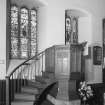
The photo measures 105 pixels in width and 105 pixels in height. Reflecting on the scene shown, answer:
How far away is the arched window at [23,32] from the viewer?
6992mm

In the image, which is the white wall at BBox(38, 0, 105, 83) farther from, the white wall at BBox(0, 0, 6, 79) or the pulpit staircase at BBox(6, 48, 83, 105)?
the white wall at BBox(0, 0, 6, 79)

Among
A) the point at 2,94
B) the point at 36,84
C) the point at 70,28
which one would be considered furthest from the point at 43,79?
the point at 70,28

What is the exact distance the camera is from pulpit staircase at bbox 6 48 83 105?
17.7ft

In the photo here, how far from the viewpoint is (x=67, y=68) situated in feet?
18.3

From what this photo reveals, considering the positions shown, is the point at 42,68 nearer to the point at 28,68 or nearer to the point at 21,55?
the point at 28,68

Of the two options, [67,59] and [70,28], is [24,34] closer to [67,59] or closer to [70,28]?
[70,28]

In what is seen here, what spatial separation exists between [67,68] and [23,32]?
2.70 metres

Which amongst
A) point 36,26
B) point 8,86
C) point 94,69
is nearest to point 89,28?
point 94,69

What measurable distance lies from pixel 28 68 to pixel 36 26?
188 cm

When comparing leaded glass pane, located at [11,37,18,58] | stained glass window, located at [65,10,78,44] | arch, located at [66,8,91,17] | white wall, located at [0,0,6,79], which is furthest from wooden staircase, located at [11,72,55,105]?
arch, located at [66,8,91,17]

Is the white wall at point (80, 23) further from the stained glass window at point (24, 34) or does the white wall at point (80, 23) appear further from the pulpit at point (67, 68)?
the pulpit at point (67, 68)

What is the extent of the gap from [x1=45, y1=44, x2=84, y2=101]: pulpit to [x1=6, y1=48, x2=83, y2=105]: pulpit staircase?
0.30 ft

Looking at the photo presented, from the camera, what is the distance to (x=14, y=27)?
23.0 feet

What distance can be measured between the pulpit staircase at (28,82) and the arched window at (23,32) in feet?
2.04
